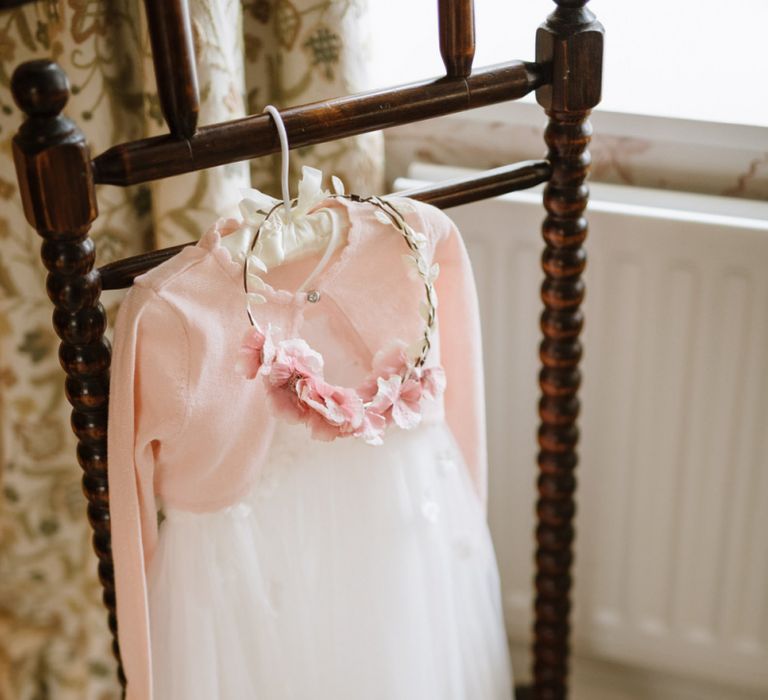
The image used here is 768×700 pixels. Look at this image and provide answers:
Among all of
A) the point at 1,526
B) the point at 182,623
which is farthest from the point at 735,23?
the point at 1,526

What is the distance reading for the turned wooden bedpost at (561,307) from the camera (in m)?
1.02

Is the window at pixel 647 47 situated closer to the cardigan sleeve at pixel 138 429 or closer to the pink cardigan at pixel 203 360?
the pink cardigan at pixel 203 360

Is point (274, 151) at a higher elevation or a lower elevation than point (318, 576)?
higher

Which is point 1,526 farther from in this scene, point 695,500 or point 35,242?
point 695,500

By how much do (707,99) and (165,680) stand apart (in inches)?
39.6

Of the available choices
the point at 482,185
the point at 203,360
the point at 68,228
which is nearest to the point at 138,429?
the point at 203,360

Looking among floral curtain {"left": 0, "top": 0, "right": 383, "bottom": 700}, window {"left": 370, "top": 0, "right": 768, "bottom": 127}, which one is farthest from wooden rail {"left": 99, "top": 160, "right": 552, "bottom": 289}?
window {"left": 370, "top": 0, "right": 768, "bottom": 127}

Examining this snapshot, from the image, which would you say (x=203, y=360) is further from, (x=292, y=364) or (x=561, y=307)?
(x=561, y=307)

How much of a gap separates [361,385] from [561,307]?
297 mm

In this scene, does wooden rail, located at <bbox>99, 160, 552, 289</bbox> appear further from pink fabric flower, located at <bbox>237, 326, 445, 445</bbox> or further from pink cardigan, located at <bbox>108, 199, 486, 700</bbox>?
pink fabric flower, located at <bbox>237, 326, 445, 445</bbox>

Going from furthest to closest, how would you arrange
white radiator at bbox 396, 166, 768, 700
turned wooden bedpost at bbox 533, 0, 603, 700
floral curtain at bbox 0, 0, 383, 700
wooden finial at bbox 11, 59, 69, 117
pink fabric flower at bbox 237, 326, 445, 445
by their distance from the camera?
white radiator at bbox 396, 166, 768, 700, floral curtain at bbox 0, 0, 383, 700, turned wooden bedpost at bbox 533, 0, 603, 700, pink fabric flower at bbox 237, 326, 445, 445, wooden finial at bbox 11, 59, 69, 117

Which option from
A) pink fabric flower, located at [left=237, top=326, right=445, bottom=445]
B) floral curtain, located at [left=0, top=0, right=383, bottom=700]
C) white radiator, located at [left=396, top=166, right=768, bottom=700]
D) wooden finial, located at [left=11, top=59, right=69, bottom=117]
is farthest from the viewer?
white radiator, located at [left=396, top=166, right=768, bottom=700]

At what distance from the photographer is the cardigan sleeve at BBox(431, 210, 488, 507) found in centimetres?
105

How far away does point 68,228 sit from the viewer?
2.75 feet
